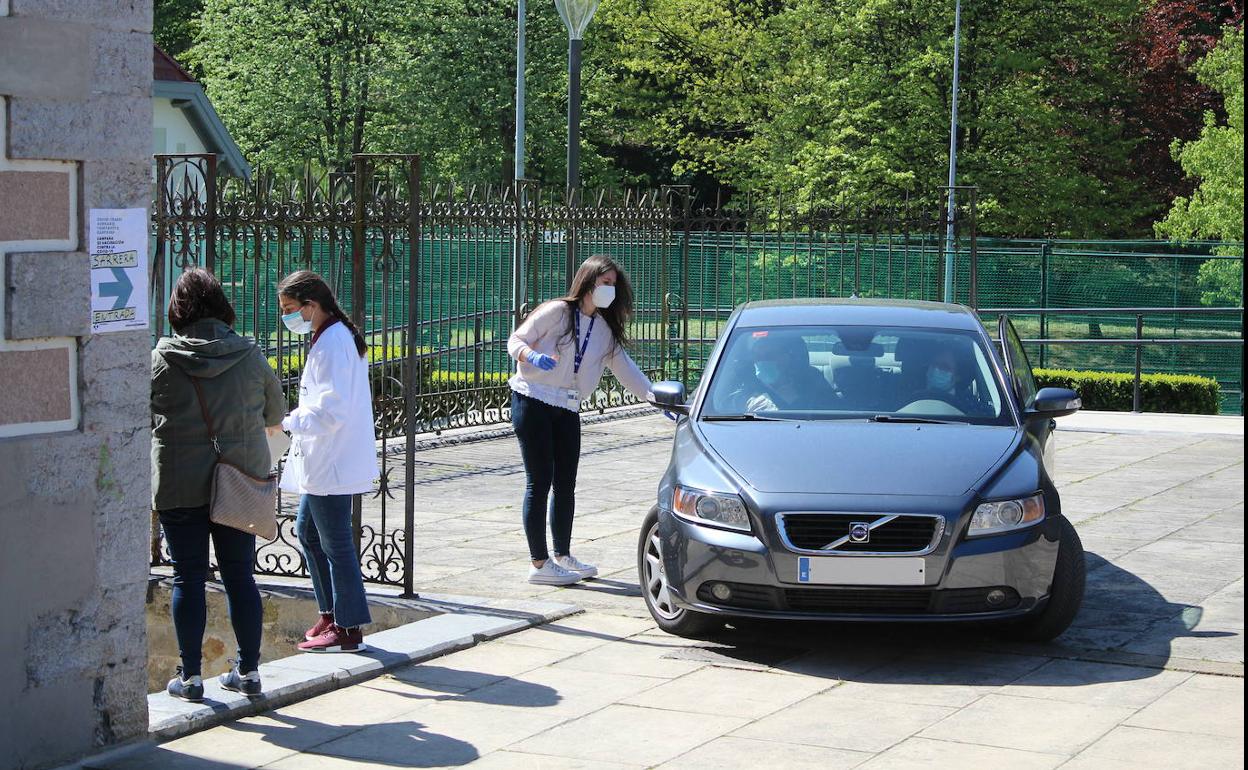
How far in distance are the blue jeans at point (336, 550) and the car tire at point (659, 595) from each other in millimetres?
1344

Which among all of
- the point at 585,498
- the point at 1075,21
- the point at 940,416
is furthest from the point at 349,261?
the point at 1075,21

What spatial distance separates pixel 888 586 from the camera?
23.1 feet

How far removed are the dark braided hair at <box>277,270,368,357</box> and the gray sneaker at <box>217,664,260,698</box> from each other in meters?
1.45

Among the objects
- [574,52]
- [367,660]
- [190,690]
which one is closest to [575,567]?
[367,660]

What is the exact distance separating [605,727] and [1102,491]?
285 inches

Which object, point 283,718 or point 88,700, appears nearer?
point 88,700

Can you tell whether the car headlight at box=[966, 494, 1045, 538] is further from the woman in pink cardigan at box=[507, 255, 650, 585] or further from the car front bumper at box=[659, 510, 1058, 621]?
the woman in pink cardigan at box=[507, 255, 650, 585]

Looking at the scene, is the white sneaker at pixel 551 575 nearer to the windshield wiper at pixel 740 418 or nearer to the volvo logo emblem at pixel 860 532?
the windshield wiper at pixel 740 418

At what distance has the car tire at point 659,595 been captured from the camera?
25.2 feet

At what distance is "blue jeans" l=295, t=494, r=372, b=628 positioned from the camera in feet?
23.5

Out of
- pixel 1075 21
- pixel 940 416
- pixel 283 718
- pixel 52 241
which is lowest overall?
pixel 283 718

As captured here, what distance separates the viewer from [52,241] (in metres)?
5.76

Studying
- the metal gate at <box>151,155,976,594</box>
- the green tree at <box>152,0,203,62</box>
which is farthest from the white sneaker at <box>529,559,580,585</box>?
the green tree at <box>152,0,203,62</box>

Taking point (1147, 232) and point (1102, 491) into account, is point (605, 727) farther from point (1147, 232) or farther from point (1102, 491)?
point (1147, 232)
